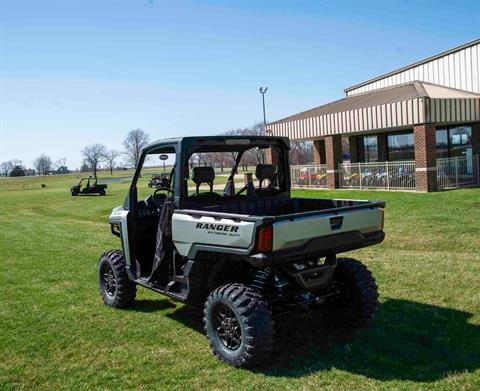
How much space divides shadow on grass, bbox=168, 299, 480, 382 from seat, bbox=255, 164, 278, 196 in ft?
4.94

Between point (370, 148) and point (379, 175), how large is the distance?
4498 mm

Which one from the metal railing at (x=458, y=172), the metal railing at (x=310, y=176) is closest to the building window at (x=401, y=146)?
the metal railing at (x=458, y=172)

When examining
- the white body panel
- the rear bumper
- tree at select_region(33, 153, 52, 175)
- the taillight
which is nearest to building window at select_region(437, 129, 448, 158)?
the rear bumper

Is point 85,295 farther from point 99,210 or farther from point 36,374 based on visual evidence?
point 99,210

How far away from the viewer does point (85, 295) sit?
24.5 ft

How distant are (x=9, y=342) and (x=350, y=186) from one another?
20374mm

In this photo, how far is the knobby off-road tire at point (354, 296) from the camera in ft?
17.6

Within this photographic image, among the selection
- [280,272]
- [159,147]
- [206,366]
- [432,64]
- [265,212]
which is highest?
[432,64]

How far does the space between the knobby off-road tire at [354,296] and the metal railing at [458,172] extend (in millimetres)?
15909

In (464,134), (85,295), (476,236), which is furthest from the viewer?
(464,134)

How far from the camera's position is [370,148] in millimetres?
26594

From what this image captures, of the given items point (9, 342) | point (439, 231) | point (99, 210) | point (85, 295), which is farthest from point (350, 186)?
point (9, 342)

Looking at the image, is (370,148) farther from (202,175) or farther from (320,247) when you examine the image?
(320,247)

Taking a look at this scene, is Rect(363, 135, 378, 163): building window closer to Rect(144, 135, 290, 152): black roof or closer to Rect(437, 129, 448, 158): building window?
Rect(437, 129, 448, 158): building window
